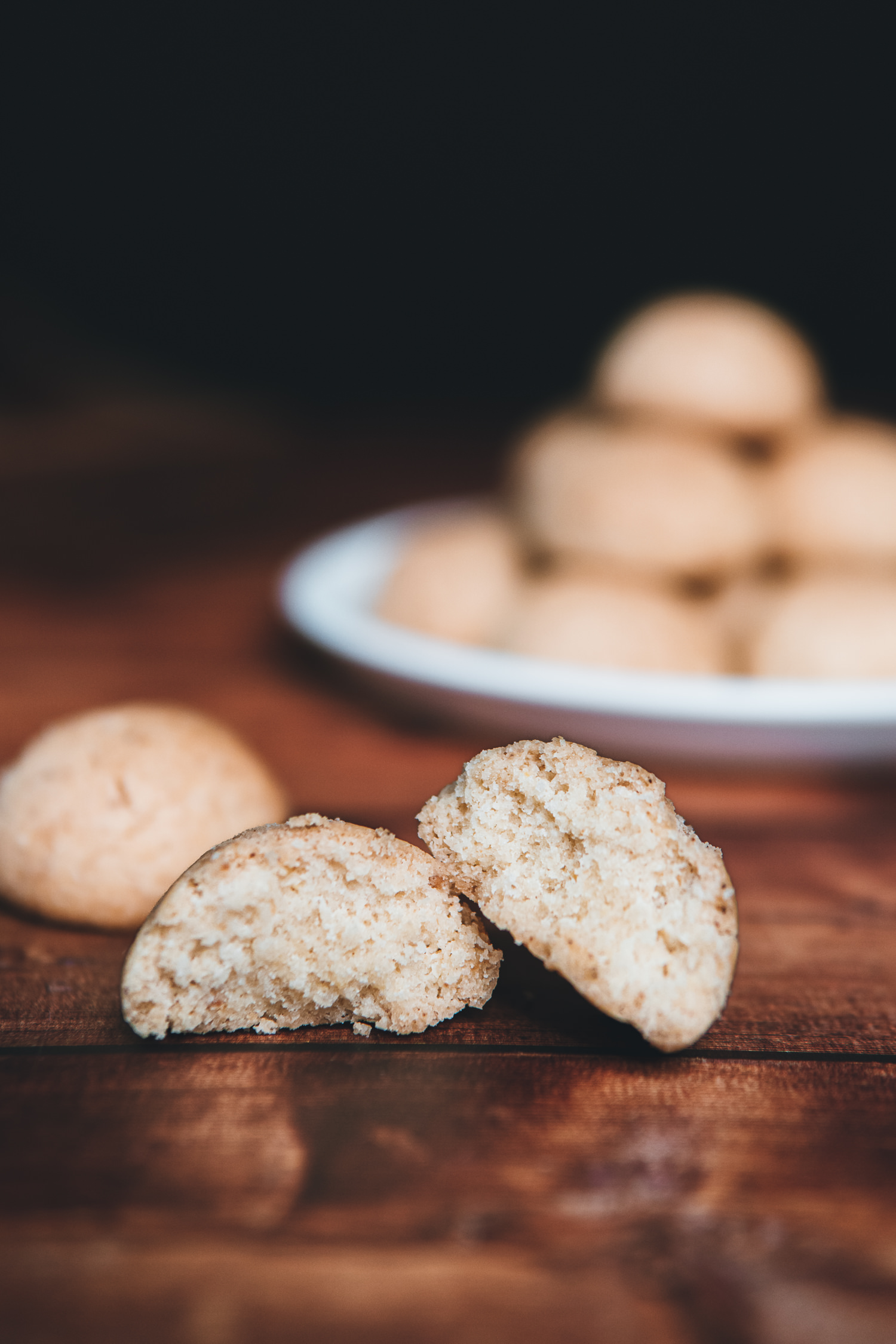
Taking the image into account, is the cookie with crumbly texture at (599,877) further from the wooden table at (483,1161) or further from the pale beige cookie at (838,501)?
the pale beige cookie at (838,501)

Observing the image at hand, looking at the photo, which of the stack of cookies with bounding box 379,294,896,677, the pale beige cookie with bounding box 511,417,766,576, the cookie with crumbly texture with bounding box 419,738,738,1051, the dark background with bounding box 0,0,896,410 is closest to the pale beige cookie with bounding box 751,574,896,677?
the stack of cookies with bounding box 379,294,896,677

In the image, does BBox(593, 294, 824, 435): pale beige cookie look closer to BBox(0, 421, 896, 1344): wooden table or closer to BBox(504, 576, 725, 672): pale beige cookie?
BBox(504, 576, 725, 672): pale beige cookie

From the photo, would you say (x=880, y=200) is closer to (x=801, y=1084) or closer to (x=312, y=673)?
(x=312, y=673)

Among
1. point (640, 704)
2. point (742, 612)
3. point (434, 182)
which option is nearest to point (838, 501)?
point (742, 612)

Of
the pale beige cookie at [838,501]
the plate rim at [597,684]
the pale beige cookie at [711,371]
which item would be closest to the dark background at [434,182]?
the pale beige cookie at [711,371]

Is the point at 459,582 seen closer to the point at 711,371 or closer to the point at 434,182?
the point at 711,371

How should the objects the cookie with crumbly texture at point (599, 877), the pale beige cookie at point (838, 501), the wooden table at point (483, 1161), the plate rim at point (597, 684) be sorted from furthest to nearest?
the pale beige cookie at point (838, 501)
the plate rim at point (597, 684)
the cookie with crumbly texture at point (599, 877)
the wooden table at point (483, 1161)
